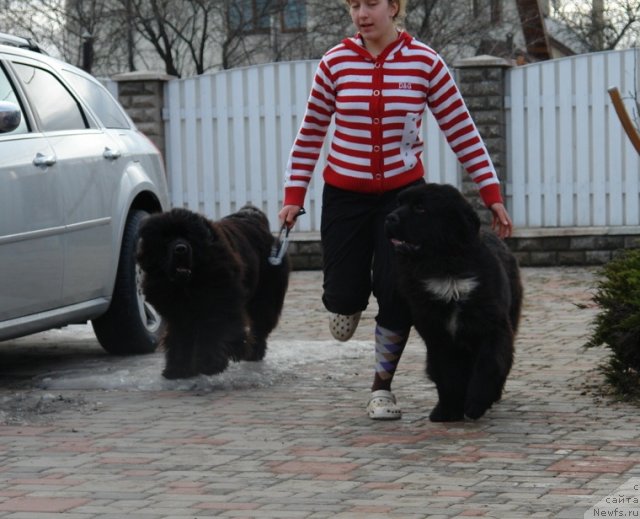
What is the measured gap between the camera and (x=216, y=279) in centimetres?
761

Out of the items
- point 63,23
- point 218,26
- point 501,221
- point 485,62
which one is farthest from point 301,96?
point 218,26

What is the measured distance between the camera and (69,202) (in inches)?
315

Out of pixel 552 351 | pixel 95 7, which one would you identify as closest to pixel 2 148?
pixel 552 351

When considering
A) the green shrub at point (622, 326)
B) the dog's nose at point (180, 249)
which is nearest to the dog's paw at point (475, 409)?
the green shrub at point (622, 326)

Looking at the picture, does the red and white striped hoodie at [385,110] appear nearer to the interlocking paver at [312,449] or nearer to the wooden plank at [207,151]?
the interlocking paver at [312,449]

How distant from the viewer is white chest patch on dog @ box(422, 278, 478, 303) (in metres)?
6.17

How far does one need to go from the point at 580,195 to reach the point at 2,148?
29.7 feet

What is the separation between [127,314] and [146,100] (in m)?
7.67

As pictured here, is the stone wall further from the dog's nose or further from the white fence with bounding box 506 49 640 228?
the dog's nose

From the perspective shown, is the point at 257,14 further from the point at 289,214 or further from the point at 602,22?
the point at 289,214

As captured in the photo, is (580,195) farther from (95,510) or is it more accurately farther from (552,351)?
(95,510)

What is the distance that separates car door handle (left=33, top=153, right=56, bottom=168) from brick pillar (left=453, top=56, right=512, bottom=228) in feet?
26.6

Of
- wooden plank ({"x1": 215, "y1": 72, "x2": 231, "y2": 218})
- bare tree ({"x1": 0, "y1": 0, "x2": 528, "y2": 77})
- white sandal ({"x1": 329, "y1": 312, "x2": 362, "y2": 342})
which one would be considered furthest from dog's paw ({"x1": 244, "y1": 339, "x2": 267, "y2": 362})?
bare tree ({"x1": 0, "y1": 0, "x2": 528, "y2": 77})

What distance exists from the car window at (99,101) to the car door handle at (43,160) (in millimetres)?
1115
